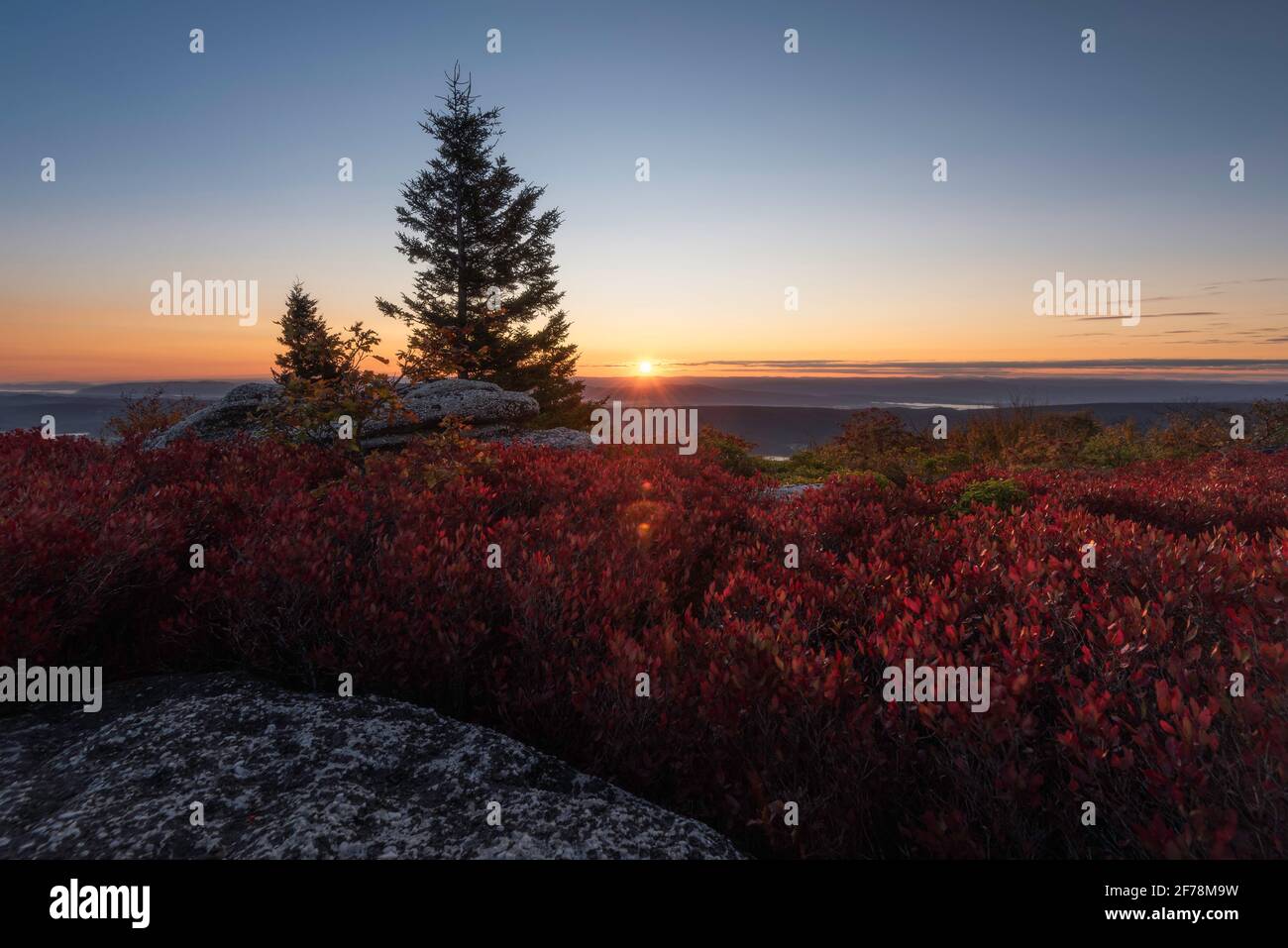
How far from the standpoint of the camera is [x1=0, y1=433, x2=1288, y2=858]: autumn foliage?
8.16 ft

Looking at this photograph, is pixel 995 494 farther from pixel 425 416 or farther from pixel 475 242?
pixel 475 242

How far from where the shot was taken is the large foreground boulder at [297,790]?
2473mm

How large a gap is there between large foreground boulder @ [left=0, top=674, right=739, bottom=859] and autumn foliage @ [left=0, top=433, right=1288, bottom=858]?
32 cm

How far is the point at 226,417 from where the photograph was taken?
11867 millimetres

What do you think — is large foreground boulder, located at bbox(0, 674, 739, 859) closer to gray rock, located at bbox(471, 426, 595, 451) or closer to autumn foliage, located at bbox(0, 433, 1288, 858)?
autumn foliage, located at bbox(0, 433, 1288, 858)

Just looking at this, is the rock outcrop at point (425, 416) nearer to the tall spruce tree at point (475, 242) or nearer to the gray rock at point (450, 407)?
the gray rock at point (450, 407)

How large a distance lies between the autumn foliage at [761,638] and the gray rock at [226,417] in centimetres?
585

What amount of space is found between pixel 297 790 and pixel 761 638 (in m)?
2.16

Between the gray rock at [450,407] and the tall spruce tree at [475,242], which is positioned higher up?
the tall spruce tree at [475,242]

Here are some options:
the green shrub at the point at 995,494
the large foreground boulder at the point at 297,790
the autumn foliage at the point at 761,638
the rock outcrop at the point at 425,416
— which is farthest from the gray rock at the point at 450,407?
the large foreground boulder at the point at 297,790

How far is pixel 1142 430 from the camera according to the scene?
21.9 meters
